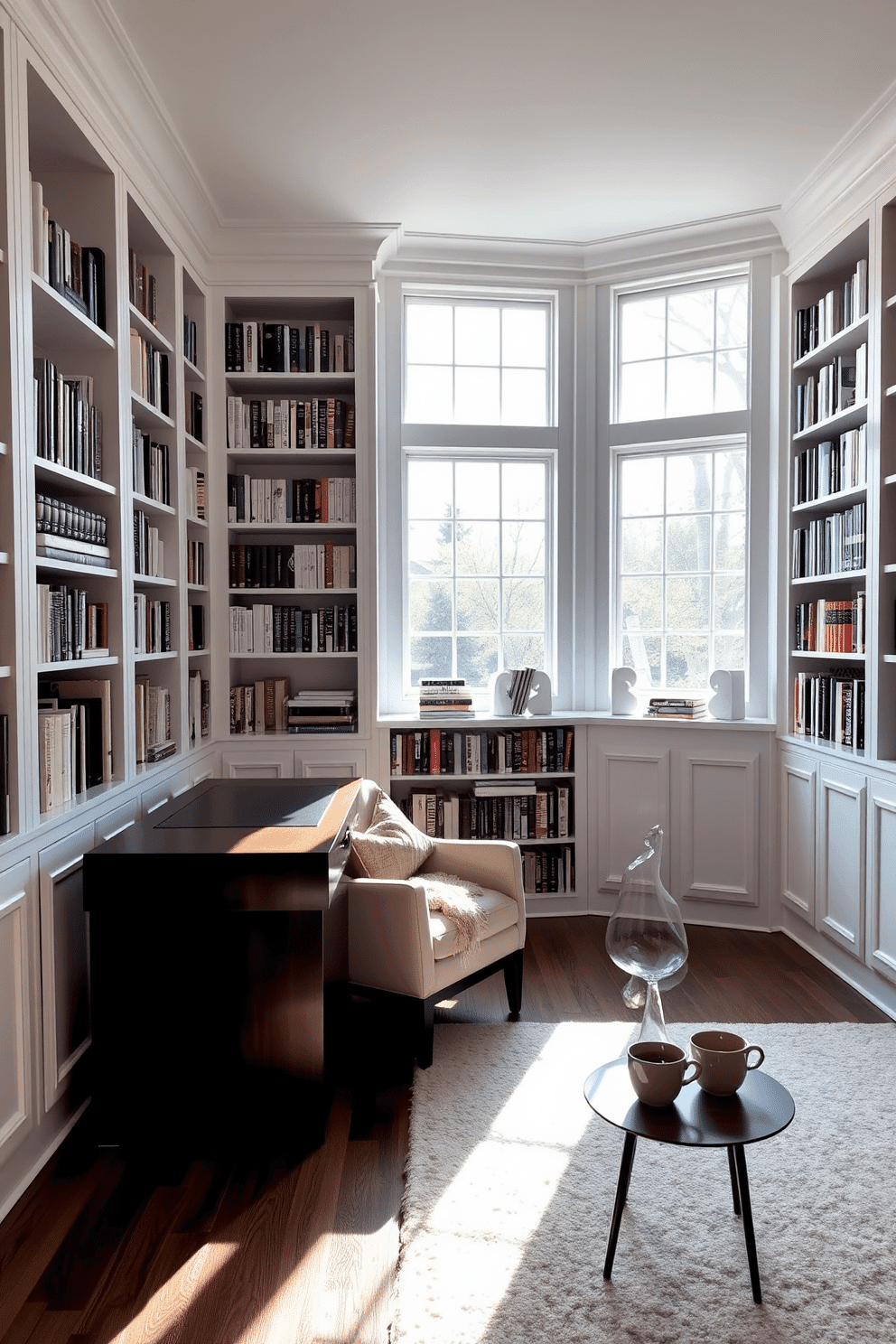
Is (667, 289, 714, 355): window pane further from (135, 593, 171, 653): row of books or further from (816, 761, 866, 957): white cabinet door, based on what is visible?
(135, 593, 171, 653): row of books

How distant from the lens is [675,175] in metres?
3.81

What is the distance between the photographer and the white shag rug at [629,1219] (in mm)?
1837

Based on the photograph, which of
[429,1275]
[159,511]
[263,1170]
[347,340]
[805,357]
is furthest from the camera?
[347,340]

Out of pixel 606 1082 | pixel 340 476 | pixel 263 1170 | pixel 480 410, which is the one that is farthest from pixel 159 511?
pixel 606 1082

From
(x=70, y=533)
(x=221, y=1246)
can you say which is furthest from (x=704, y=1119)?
(x=70, y=533)

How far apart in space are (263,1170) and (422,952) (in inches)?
29.6

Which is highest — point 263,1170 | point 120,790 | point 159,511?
point 159,511

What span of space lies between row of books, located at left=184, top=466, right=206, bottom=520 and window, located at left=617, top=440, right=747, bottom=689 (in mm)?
2067

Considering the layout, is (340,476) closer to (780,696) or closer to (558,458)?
(558,458)

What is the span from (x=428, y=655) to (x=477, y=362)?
60.4 inches

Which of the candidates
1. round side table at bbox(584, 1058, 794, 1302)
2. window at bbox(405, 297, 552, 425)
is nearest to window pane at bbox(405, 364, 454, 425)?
window at bbox(405, 297, 552, 425)

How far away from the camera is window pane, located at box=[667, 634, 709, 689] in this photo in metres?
4.61

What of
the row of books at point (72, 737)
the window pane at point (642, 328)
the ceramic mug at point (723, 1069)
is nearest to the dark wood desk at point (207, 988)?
the row of books at point (72, 737)

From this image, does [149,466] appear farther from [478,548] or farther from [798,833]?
[798,833]
